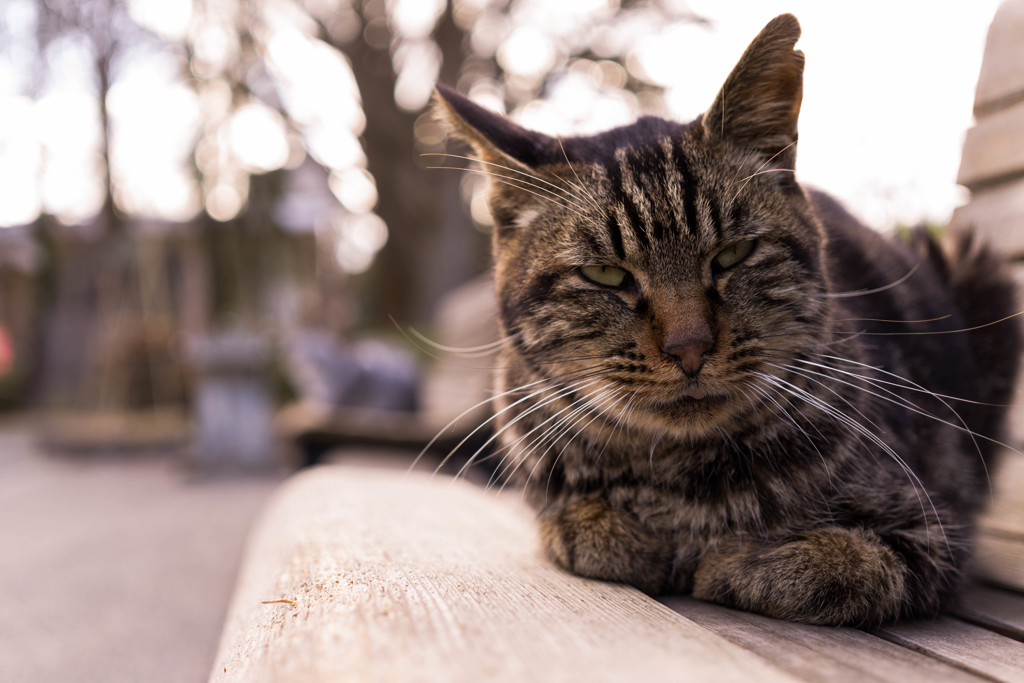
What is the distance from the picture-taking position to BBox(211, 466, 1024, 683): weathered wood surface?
2.24 feet

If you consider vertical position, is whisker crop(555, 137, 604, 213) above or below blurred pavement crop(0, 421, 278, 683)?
above

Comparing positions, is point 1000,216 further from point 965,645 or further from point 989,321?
point 965,645

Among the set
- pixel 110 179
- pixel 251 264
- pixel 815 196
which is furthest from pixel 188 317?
pixel 815 196

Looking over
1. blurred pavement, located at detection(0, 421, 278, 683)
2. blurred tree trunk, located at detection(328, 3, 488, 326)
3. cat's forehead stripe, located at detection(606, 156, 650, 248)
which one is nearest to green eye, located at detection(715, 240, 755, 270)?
cat's forehead stripe, located at detection(606, 156, 650, 248)

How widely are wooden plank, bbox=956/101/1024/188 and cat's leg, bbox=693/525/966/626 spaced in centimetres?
109

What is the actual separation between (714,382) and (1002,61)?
139 centimetres

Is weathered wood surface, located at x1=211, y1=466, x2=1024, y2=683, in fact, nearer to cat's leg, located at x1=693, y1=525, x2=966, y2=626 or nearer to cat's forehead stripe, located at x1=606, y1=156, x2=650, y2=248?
cat's leg, located at x1=693, y1=525, x2=966, y2=626

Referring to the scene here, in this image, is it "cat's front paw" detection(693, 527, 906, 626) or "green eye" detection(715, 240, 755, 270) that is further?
"green eye" detection(715, 240, 755, 270)

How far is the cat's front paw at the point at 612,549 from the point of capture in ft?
3.93

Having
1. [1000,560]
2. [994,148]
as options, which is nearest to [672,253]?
[1000,560]

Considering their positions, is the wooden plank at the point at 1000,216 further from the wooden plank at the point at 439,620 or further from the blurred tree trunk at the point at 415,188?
the blurred tree trunk at the point at 415,188

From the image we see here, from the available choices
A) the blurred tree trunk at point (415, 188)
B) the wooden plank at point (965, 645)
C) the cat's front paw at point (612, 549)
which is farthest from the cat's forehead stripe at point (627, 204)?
the blurred tree trunk at point (415, 188)

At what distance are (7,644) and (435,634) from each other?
68.9 inches

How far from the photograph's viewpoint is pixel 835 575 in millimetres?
1058
